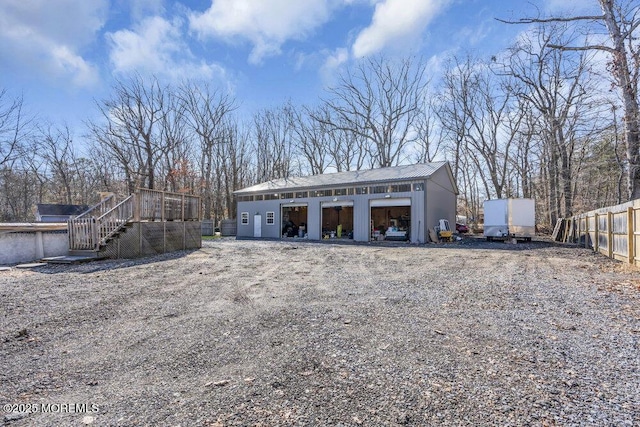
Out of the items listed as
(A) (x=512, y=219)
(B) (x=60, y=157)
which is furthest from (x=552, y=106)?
(B) (x=60, y=157)

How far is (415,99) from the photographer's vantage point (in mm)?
32344

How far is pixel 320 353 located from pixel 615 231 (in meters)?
11.0

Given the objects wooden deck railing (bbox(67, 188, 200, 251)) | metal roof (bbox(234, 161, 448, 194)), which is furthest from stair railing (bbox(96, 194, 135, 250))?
metal roof (bbox(234, 161, 448, 194))

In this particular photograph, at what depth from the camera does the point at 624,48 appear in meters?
10.2

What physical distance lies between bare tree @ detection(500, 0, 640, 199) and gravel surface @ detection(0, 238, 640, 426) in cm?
654

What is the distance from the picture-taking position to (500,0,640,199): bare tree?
8969 mm

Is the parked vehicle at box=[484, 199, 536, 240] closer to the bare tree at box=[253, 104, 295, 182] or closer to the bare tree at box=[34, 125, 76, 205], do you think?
the bare tree at box=[253, 104, 295, 182]

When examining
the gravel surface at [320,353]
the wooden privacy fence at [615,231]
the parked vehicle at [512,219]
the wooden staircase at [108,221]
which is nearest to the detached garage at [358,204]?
the parked vehicle at [512,219]

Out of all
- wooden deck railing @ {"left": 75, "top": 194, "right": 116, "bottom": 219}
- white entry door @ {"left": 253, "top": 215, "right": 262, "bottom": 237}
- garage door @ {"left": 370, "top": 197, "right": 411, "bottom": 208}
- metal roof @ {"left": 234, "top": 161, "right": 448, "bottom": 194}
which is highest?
metal roof @ {"left": 234, "top": 161, "right": 448, "bottom": 194}

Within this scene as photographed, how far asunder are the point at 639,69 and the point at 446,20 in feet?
32.6

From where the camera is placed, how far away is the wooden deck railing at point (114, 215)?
30.9 ft

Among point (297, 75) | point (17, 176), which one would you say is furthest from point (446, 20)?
point (17, 176)

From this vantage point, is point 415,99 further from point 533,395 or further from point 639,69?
point 533,395

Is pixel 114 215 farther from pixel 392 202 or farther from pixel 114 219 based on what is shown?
pixel 392 202
